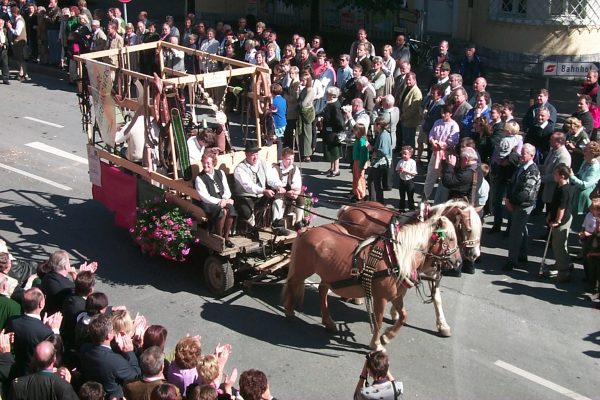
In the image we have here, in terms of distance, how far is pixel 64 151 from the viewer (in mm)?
16219

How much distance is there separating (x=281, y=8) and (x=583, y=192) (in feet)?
53.7

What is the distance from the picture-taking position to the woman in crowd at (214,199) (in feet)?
33.9

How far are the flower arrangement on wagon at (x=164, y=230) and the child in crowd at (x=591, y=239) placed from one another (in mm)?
4858

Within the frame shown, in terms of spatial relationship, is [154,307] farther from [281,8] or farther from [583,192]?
Answer: [281,8]

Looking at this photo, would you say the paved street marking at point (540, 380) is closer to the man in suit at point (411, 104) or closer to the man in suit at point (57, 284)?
the man in suit at point (57, 284)

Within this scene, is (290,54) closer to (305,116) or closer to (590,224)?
(305,116)

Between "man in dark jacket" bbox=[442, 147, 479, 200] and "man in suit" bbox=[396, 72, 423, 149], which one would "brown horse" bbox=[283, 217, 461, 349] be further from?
"man in suit" bbox=[396, 72, 423, 149]

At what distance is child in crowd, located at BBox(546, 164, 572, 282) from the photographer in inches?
425

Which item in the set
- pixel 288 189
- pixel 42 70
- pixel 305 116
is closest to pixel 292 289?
pixel 288 189

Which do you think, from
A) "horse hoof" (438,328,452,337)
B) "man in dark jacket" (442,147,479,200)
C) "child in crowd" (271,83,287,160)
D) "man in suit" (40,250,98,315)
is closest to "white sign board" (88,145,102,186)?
"child in crowd" (271,83,287,160)

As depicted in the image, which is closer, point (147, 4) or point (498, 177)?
point (498, 177)

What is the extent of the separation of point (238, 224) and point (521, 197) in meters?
3.65

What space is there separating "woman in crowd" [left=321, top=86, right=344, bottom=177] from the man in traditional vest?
388cm

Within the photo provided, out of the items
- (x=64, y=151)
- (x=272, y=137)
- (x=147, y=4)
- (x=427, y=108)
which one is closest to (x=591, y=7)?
(x=427, y=108)
